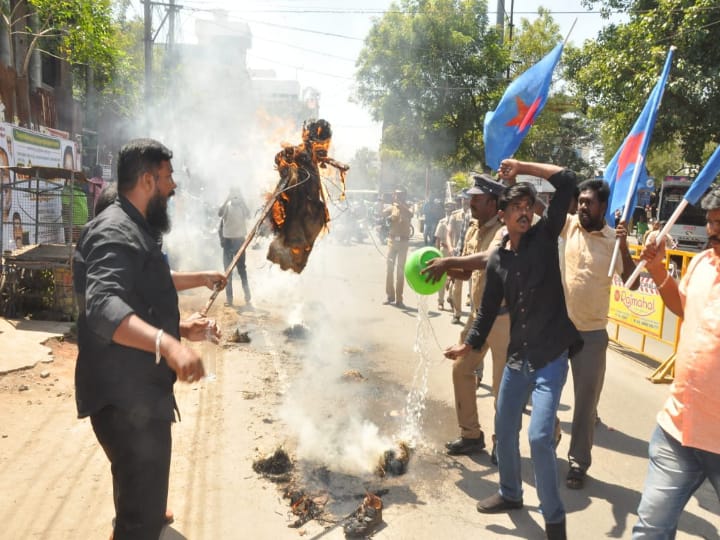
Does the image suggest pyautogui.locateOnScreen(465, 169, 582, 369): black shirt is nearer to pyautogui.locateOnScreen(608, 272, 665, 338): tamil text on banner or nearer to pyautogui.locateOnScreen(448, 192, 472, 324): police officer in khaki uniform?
pyautogui.locateOnScreen(608, 272, 665, 338): tamil text on banner

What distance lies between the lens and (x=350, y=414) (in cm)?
543

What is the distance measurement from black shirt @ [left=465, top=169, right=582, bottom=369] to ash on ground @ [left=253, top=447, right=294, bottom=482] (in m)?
1.82

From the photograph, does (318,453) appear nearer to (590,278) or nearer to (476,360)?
(476,360)

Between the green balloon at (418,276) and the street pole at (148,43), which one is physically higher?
the street pole at (148,43)

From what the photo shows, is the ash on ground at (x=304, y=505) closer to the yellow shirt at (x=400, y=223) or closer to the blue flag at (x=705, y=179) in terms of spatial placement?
the blue flag at (x=705, y=179)

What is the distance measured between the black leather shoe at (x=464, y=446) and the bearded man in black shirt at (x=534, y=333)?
89cm

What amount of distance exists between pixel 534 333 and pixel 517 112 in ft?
6.79

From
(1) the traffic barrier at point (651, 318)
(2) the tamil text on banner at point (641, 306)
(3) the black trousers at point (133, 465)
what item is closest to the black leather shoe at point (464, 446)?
(3) the black trousers at point (133, 465)

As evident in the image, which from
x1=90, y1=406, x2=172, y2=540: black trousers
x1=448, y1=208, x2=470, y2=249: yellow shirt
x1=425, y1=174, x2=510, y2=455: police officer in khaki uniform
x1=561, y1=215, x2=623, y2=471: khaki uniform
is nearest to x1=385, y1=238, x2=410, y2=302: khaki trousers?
x1=448, y1=208, x2=470, y2=249: yellow shirt

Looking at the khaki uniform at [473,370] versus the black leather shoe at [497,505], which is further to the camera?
the khaki uniform at [473,370]

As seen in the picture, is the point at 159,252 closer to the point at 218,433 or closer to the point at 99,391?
the point at 99,391

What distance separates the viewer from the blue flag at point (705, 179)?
297cm

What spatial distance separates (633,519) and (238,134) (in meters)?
24.0

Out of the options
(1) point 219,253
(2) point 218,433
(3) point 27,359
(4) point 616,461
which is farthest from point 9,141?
(4) point 616,461
